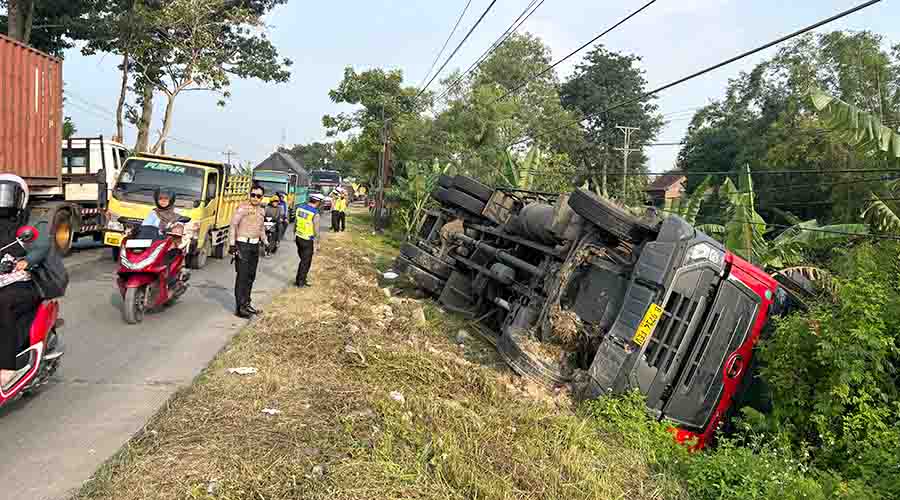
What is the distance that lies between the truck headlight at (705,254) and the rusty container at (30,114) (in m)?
10.5

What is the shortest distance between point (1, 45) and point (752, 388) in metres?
12.1

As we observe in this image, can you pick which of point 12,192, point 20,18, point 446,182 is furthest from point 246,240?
point 20,18

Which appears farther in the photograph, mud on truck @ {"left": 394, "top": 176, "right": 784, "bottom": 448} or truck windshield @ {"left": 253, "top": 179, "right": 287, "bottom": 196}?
truck windshield @ {"left": 253, "top": 179, "right": 287, "bottom": 196}

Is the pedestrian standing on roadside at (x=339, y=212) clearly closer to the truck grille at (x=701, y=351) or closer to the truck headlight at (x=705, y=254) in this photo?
the truck headlight at (x=705, y=254)

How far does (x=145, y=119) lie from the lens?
25531mm

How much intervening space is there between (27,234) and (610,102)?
167 feet

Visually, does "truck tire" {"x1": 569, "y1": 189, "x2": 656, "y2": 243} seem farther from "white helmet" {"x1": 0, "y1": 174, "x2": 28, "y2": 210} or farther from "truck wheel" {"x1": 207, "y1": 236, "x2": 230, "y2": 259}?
"truck wheel" {"x1": 207, "y1": 236, "x2": 230, "y2": 259}

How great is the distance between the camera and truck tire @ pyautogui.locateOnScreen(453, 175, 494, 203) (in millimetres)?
10703

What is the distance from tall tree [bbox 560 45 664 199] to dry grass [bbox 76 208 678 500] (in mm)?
45375

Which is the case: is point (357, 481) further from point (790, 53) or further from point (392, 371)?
point (790, 53)

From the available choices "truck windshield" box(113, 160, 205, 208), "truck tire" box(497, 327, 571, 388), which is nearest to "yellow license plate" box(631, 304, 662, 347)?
"truck tire" box(497, 327, 571, 388)

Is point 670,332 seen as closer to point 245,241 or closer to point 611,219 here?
point 611,219

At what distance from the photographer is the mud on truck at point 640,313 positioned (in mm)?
5652

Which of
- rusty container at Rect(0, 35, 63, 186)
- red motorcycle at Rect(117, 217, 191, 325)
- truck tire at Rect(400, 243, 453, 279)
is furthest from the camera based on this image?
rusty container at Rect(0, 35, 63, 186)
